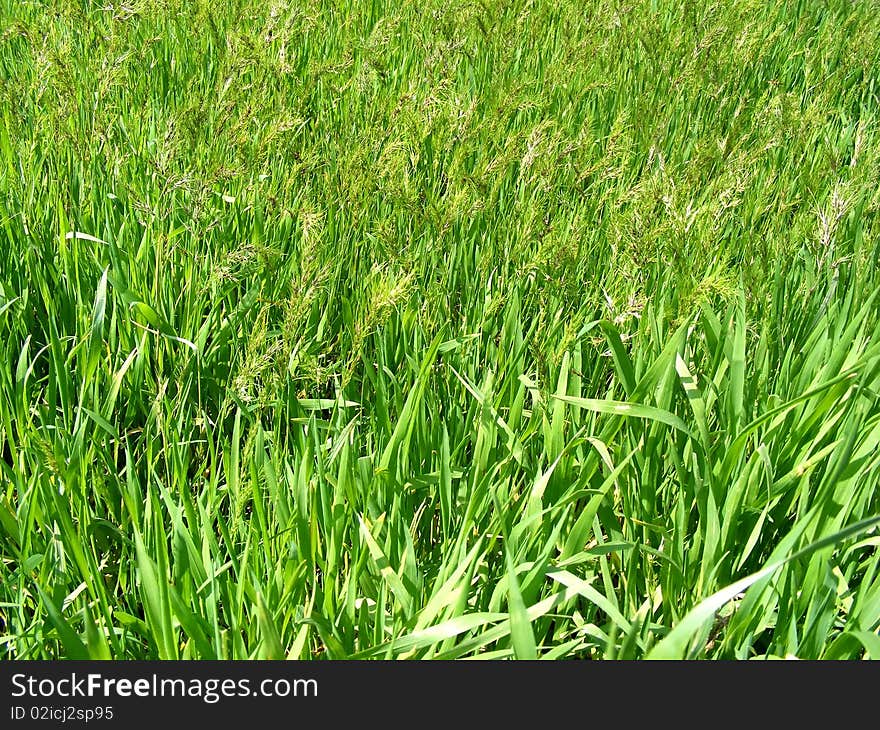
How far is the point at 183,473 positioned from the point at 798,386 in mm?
1108

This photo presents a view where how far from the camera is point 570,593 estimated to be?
1149mm

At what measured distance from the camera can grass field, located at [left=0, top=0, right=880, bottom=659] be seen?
1212 mm

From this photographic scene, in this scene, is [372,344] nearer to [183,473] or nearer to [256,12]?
[183,473]

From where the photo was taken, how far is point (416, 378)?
1.57m

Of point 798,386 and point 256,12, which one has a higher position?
point 256,12

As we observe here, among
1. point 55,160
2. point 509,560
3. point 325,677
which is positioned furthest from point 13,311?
point 509,560

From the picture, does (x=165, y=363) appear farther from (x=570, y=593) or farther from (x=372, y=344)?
(x=570, y=593)

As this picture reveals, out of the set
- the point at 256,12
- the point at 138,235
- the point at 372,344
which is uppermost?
the point at 256,12

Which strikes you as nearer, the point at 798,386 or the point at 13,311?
the point at 798,386

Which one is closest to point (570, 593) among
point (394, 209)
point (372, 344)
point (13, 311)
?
point (372, 344)

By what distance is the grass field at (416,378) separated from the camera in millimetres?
1212

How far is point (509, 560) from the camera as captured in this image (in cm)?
104

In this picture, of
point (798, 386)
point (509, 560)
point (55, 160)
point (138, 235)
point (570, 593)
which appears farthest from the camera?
point (55, 160)

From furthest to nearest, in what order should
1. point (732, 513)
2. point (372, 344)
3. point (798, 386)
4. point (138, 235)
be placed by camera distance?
point (138, 235)
point (372, 344)
point (798, 386)
point (732, 513)
